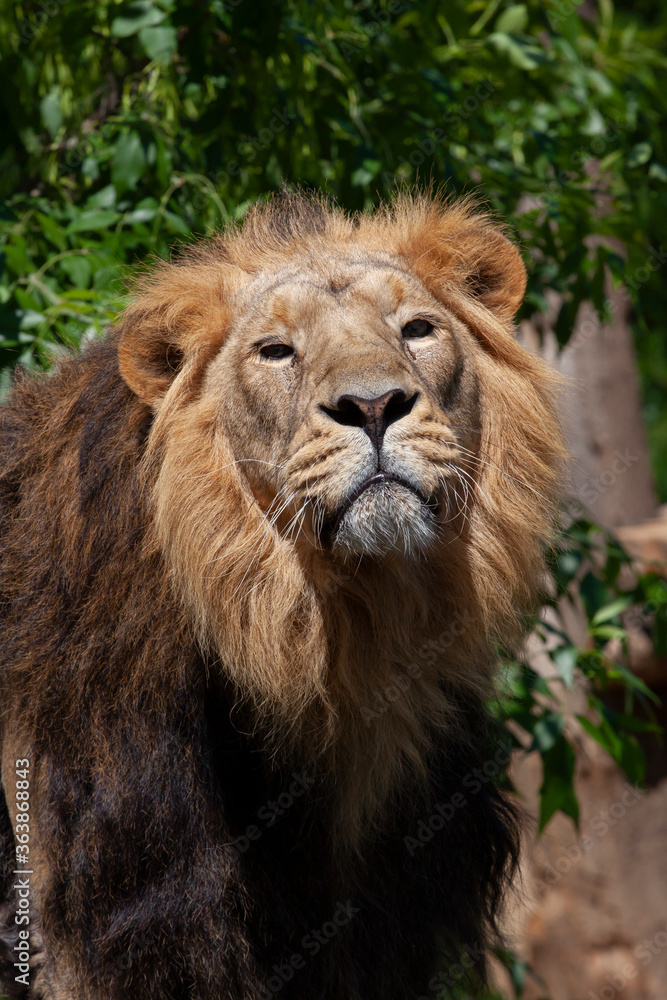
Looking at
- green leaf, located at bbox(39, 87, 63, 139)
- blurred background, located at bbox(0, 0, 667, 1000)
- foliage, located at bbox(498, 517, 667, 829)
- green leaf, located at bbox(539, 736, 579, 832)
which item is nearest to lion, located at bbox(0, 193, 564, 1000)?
blurred background, located at bbox(0, 0, 667, 1000)

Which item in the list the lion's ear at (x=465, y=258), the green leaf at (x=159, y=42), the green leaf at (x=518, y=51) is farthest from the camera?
the green leaf at (x=518, y=51)

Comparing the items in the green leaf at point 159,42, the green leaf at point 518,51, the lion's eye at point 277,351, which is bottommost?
the lion's eye at point 277,351

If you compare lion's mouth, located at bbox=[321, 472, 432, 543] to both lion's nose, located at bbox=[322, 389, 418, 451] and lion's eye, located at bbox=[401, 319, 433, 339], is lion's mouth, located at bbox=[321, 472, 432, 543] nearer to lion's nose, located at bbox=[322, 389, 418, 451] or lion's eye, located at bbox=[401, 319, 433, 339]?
lion's nose, located at bbox=[322, 389, 418, 451]

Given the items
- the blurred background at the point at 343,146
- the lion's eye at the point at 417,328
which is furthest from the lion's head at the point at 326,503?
the blurred background at the point at 343,146

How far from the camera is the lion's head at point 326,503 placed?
93.7 inches

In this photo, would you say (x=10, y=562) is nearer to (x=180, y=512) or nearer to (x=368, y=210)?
(x=180, y=512)

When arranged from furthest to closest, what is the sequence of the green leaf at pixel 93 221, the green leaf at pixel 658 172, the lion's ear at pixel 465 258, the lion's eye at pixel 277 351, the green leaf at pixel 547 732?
1. the green leaf at pixel 658 172
2. the green leaf at pixel 547 732
3. the green leaf at pixel 93 221
4. the lion's ear at pixel 465 258
5. the lion's eye at pixel 277 351

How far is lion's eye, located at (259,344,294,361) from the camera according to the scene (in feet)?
8.23

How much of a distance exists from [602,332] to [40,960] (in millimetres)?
5549

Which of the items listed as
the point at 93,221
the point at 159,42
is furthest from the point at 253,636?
the point at 159,42

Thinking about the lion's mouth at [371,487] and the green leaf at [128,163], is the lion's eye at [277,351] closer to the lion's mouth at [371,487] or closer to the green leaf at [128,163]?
the lion's mouth at [371,487]

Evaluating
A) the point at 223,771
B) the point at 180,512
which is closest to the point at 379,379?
the point at 180,512

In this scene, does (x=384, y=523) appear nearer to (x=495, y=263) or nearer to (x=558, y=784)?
(x=495, y=263)

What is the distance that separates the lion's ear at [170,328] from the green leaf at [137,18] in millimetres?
1081
